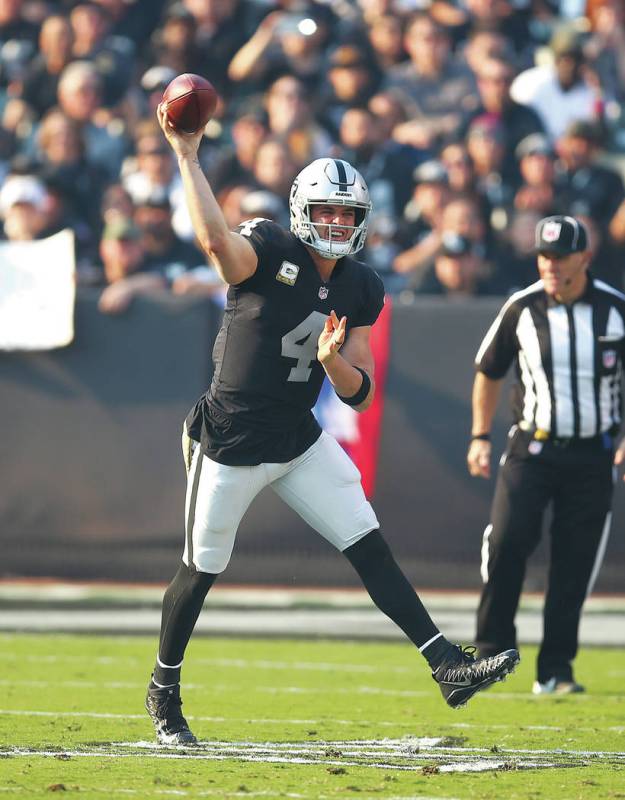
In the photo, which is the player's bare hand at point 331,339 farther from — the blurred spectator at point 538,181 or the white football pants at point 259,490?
the blurred spectator at point 538,181

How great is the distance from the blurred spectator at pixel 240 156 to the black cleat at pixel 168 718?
20.3 ft

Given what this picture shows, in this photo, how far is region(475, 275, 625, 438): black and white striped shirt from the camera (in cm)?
663

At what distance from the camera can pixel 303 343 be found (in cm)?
490

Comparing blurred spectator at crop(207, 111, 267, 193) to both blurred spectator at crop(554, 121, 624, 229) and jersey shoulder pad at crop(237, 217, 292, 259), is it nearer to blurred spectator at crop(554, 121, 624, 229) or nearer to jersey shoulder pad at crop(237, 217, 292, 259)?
blurred spectator at crop(554, 121, 624, 229)

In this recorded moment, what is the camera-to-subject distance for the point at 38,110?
11.8 metres

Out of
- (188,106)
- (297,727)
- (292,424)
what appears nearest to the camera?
(188,106)

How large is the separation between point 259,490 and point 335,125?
22.0 ft

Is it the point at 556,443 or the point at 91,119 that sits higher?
the point at 91,119

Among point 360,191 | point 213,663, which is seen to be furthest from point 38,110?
point 360,191

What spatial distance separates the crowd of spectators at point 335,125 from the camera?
10305mm

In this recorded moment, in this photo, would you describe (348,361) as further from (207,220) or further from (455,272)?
(455,272)

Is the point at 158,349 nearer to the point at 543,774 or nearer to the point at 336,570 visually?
the point at 336,570

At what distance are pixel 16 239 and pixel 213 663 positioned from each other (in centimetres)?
406

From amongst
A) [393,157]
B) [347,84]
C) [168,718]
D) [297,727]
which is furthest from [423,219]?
[168,718]
